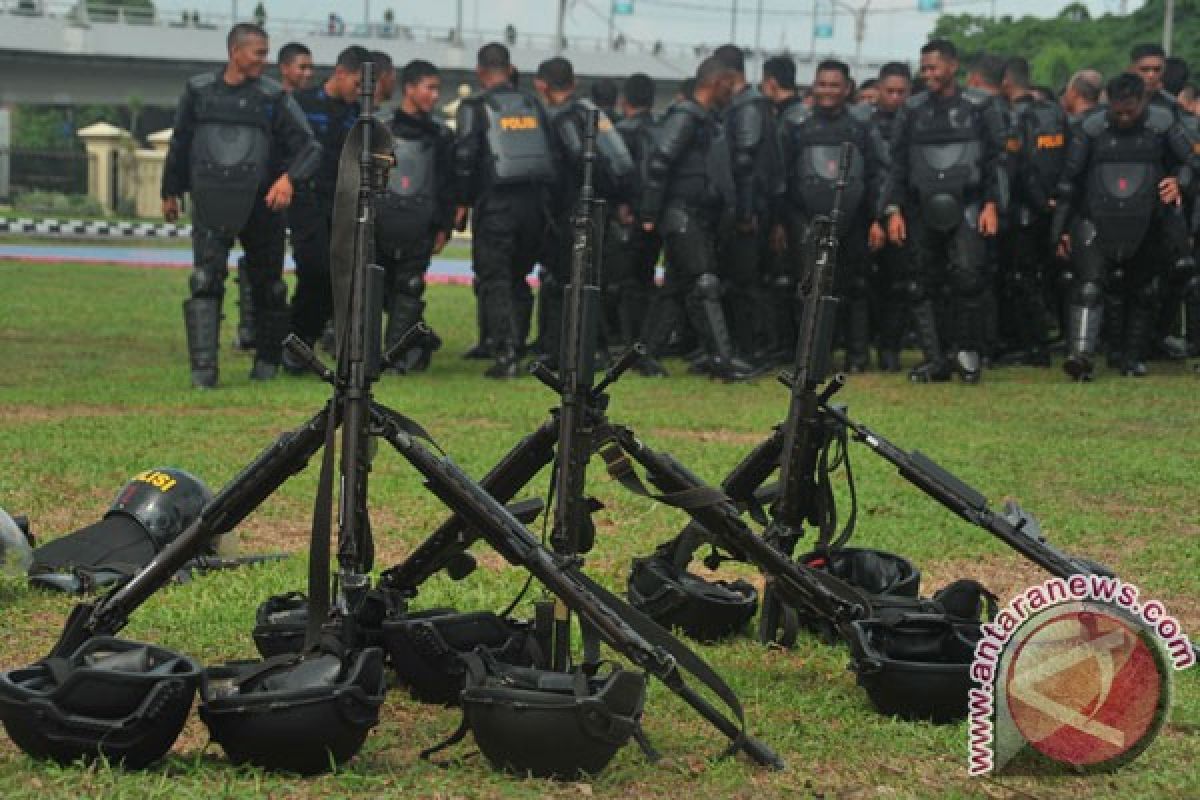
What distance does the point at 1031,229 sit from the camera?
15547 millimetres

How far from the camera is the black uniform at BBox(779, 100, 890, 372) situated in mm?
14391

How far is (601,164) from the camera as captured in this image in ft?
47.9

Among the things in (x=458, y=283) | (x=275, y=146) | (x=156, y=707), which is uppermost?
(x=275, y=146)

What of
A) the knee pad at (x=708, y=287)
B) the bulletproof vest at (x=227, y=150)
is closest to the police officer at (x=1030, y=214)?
the knee pad at (x=708, y=287)

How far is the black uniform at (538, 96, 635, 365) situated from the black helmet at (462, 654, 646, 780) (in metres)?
9.46

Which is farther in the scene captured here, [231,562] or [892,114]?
[892,114]

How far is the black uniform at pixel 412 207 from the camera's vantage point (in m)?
13.7

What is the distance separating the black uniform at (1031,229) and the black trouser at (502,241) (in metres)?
3.71

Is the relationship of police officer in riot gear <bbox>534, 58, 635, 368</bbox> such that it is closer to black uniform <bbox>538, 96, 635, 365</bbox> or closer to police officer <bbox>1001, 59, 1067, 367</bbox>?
black uniform <bbox>538, 96, 635, 365</bbox>

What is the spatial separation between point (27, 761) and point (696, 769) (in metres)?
1.55

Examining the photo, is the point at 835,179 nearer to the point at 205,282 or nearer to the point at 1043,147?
the point at 1043,147

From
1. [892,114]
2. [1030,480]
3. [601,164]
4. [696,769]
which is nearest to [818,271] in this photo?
[696,769]

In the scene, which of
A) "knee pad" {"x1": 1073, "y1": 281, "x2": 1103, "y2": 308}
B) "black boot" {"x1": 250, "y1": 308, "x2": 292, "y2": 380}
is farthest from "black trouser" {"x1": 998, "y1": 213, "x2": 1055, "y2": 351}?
"black boot" {"x1": 250, "y1": 308, "x2": 292, "y2": 380}

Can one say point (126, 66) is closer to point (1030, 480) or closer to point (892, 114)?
point (892, 114)
